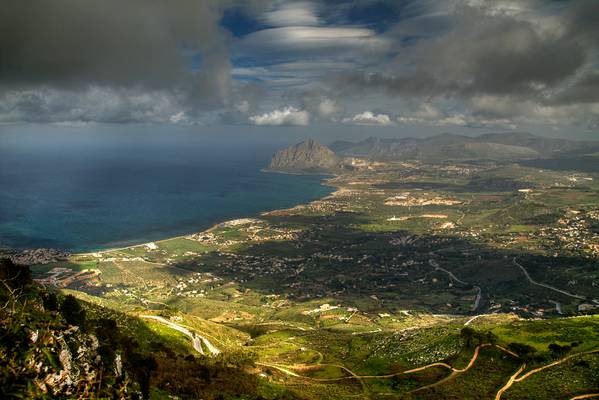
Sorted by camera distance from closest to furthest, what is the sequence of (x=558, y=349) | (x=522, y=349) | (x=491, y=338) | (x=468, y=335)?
1. (x=558, y=349)
2. (x=522, y=349)
3. (x=491, y=338)
4. (x=468, y=335)

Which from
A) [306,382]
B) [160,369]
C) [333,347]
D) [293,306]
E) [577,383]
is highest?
[160,369]

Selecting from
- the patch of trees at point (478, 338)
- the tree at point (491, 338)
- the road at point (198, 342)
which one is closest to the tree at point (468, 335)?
the patch of trees at point (478, 338)

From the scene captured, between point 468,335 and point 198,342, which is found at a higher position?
point 198,342

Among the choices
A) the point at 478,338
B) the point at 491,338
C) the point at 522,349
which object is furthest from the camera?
the point at 478,338

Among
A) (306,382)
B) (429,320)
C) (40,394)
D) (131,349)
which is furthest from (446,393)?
(429,320)

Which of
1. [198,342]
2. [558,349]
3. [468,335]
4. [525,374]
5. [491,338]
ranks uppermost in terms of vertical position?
[558,349]

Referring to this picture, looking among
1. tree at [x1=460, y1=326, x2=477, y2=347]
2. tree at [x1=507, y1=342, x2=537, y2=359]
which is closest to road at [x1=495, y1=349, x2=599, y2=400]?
tree at [x1=507, y1=342, x2=537, y2=359]

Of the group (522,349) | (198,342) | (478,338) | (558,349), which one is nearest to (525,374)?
(522,349)

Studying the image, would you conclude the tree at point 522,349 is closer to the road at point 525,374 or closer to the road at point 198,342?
the road at point 525,374

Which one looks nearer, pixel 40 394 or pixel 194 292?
pixel 40 394

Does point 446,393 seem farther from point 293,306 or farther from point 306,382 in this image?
point 293,306

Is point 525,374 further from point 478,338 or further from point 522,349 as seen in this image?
point 478,338
